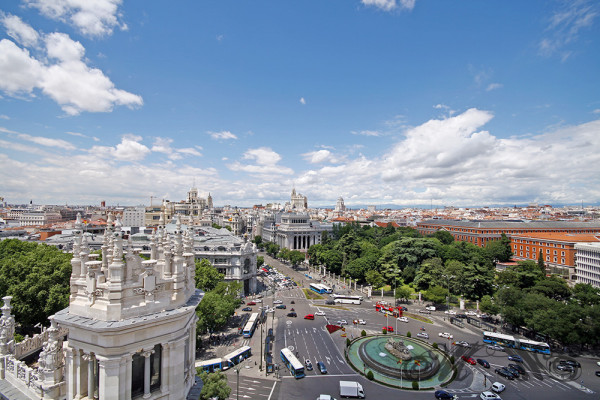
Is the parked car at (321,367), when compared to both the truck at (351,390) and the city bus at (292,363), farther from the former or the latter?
the truck at (351,390)

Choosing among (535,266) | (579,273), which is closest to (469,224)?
(579,273)

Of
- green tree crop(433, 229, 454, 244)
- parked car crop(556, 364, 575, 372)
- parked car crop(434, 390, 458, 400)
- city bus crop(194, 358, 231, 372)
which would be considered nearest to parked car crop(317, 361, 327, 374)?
city bus crop(194, 358, 231, 372)

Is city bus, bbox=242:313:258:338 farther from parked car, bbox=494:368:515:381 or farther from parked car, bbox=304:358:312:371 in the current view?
parked car, bbox=494:368:515:381

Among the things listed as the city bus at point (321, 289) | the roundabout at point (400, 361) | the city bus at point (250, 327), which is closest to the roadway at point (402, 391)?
the roundabout at point (400, 361)

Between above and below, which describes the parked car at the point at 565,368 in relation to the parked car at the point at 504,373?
below

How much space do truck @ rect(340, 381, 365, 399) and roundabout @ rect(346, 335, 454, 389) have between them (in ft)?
12.9

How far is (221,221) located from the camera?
518ft

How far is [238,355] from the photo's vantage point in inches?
1373

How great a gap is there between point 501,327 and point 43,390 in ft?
182

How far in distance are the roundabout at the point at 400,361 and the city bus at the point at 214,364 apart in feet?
45.3

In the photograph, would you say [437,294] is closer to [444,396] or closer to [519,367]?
[519,367]

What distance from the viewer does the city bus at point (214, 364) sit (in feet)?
106

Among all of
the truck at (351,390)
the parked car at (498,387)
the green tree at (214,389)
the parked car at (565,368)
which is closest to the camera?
the green tree at (214,389)

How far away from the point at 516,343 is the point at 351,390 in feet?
82.8
